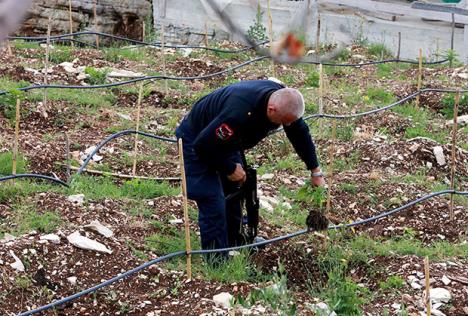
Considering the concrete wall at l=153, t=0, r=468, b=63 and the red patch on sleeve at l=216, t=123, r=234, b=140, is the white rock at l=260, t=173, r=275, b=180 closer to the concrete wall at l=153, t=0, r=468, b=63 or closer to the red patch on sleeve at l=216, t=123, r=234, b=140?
the red patch on sleeve at l=216, t=123, r=234, b=140

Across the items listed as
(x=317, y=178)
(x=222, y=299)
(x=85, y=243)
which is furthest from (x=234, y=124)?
(x=85, y=243)

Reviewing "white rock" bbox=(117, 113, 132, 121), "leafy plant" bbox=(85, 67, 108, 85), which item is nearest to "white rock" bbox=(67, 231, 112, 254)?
"white rock" bbox=(117, 113, 132, 121)

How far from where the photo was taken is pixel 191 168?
5125mm

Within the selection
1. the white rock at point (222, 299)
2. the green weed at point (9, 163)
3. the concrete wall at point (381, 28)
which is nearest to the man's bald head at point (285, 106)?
the white rock at point (222, 299)

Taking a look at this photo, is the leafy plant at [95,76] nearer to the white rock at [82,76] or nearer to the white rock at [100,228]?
the white rock at [82,76]

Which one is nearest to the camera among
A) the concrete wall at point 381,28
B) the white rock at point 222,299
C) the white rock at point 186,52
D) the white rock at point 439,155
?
the white rock at point 222,299

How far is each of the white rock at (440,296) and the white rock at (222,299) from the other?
119 cm

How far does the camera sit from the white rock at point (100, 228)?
5.21m

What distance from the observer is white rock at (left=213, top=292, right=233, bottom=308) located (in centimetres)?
436

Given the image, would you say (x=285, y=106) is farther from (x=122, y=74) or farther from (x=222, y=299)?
(x=122, y=74)

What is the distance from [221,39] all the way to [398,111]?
4.46 m

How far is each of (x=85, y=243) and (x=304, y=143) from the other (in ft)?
4.99

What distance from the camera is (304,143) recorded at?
513 centimetres

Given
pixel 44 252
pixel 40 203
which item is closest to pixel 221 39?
pixel 40 203
